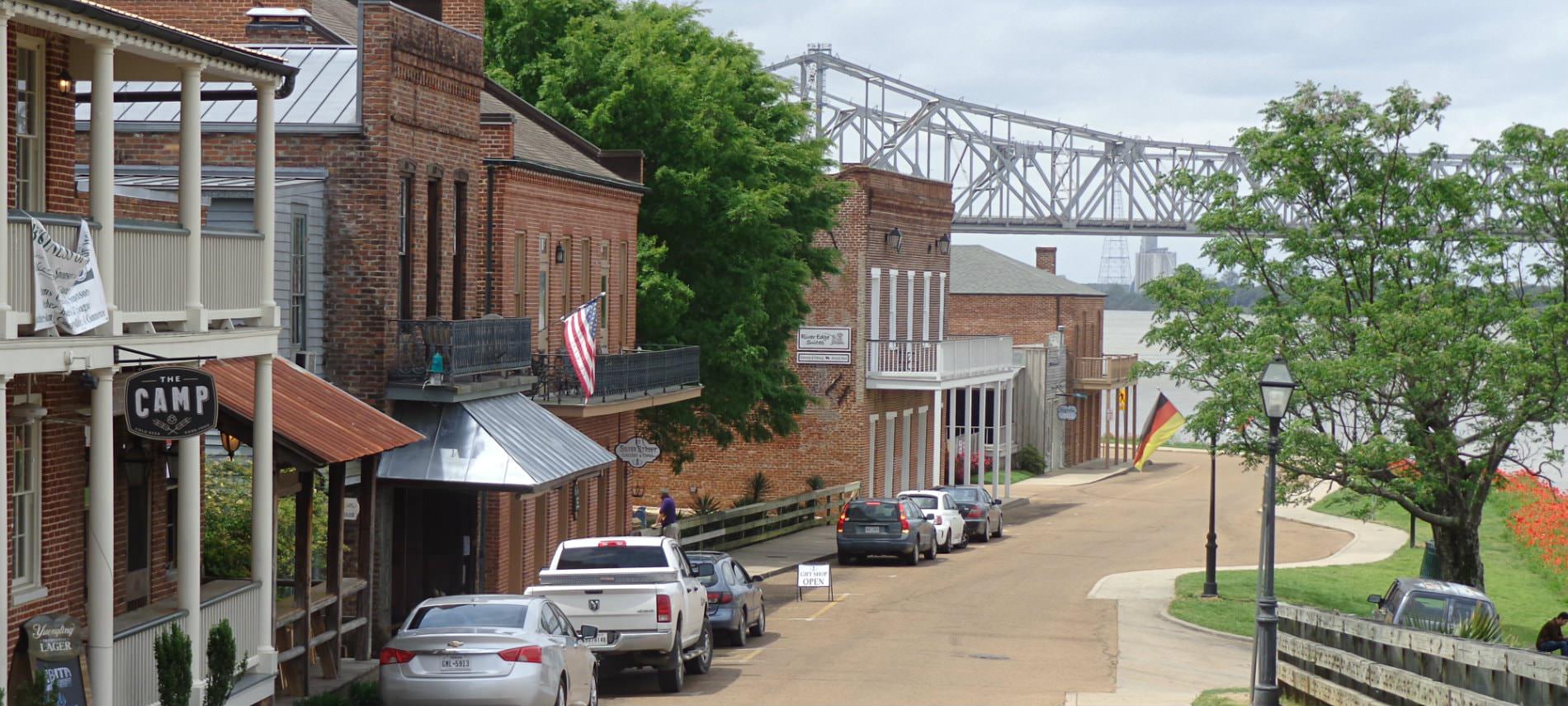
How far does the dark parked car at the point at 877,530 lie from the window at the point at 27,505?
25.4 metres

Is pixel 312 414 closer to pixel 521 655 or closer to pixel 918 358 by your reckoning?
pixel 521 655

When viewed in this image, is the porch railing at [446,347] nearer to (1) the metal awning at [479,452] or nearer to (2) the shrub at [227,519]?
(1) the metal awning at [479,452]

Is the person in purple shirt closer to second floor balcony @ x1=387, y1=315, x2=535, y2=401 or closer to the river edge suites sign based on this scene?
second floor balcony @ x1=387, y1=315, x2=535, y2=401

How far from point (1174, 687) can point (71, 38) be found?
15042 millimetres

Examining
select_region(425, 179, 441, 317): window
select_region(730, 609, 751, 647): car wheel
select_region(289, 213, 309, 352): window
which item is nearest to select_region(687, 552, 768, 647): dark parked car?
select_region(730, 609, 751, 647): car wheel

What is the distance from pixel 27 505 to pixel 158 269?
225 centimetres

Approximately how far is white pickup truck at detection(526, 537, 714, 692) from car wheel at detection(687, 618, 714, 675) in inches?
23.7

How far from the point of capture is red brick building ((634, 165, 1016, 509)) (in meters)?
50.0

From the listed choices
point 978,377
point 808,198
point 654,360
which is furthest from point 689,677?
point 978,377

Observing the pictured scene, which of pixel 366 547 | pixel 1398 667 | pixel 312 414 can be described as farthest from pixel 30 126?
pixel 1398 667

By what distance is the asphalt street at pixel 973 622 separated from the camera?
22328 millimetres

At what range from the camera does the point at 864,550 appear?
1576 inches

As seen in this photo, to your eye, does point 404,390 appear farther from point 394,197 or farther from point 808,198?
point 808,198

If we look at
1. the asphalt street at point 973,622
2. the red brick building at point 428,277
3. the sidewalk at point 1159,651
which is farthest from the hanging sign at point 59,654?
the sidewalk at point 1159,651
